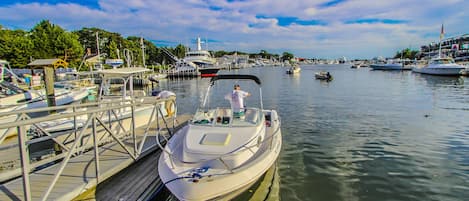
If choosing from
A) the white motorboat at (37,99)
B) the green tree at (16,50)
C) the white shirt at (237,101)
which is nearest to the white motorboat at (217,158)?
the white shirt at (237,101)

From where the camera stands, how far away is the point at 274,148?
677 centimetres

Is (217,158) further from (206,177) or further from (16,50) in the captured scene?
(16,50)

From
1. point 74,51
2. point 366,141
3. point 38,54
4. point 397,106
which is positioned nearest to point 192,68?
point 74,51

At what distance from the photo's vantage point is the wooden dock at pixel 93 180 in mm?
4931

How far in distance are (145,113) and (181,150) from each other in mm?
6576

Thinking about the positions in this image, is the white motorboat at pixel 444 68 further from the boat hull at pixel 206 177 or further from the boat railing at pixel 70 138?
the boat hull at pixel 206 177

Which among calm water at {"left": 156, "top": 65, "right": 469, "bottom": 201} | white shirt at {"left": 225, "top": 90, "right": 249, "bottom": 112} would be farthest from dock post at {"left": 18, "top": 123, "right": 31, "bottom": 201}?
calm water at {"left": 156, "top": 65, "right": 469, "bottom": 201}

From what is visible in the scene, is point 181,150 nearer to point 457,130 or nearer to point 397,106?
point 457,130

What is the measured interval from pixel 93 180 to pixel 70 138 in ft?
16.4

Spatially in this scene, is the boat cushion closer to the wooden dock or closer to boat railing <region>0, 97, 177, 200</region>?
boat railing <region>0, 97, 177, 200</region>

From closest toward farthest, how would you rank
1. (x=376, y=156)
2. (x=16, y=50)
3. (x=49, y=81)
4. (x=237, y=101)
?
1. (x=237, y=101)
2. (x=376, y=156)
3. (x=49, y=81)
4. (x=16, y=50)

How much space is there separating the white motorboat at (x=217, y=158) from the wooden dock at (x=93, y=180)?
2.91 ft

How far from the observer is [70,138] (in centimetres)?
945

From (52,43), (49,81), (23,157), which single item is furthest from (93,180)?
(52,43)
